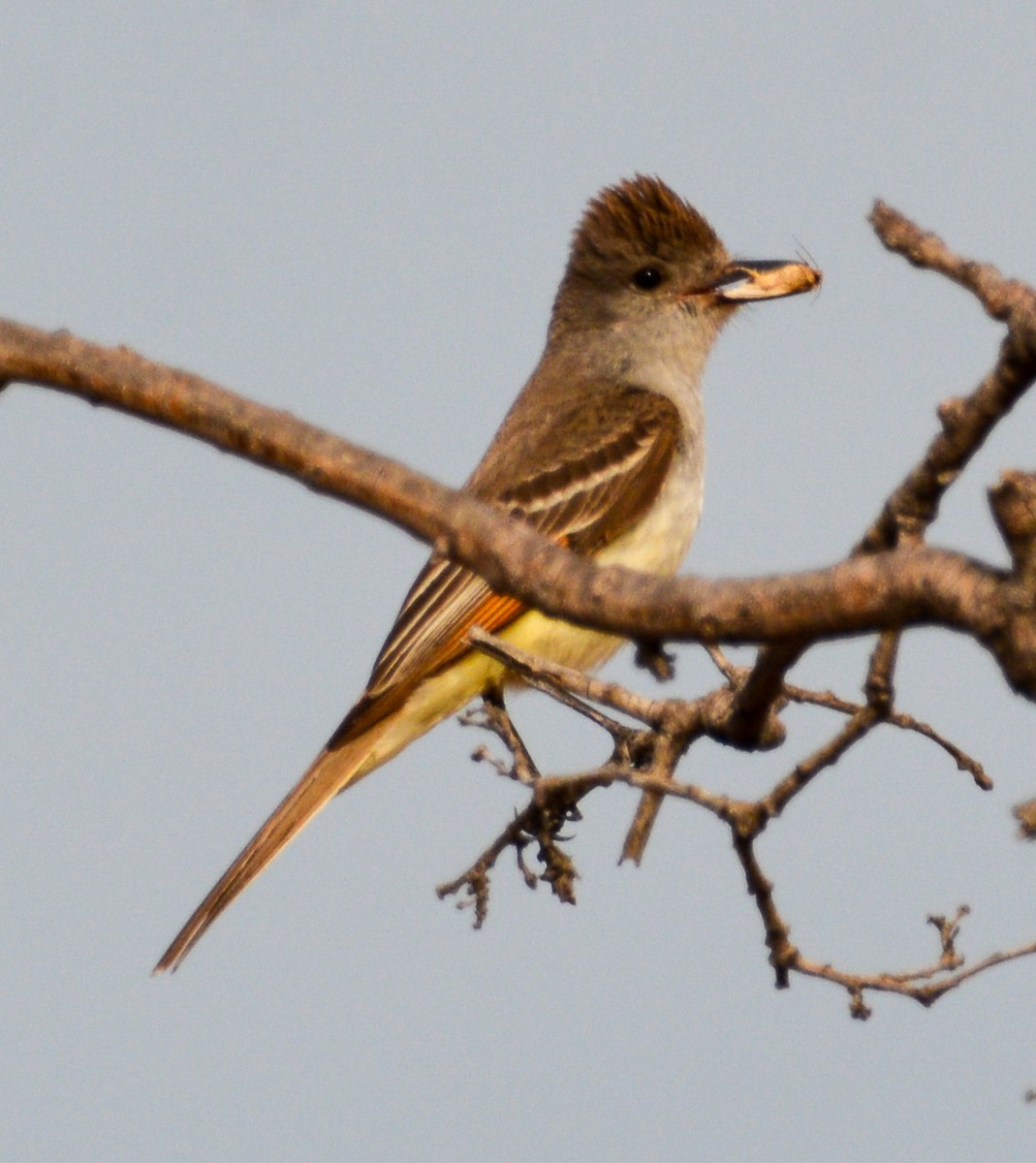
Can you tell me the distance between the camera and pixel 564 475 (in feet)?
26.7

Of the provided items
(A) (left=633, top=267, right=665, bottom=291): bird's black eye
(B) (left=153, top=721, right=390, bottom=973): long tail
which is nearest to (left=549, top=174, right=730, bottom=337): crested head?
(A) (left=633, top=267, right=665, bottom=291): bird's black eye

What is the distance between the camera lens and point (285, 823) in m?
7.26

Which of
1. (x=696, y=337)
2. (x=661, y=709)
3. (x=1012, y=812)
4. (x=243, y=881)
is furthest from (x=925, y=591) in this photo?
(x=696, y=337)

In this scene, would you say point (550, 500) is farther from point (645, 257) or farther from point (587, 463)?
point (645, 257)

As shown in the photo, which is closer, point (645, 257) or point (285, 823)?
point (285, 823)

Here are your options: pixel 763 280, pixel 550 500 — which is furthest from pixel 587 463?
pixel 763 280

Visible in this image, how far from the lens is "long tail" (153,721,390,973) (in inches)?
270

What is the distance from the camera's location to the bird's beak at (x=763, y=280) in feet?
26.7

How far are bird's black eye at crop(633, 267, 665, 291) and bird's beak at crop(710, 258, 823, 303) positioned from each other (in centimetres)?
28

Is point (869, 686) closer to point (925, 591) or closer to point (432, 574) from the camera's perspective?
point (925, 591)

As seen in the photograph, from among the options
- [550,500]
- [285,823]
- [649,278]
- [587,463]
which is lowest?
[285,823]

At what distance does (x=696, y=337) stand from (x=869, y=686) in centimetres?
538

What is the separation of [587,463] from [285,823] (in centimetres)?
201

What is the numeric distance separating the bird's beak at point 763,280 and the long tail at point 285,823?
2.61m
